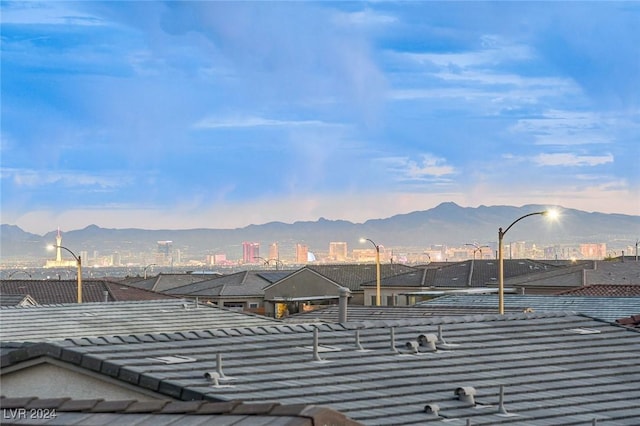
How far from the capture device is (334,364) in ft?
60.9

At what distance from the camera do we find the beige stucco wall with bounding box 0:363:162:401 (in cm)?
1656

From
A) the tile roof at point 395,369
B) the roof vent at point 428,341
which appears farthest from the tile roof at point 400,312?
the roof vent at point 428,341

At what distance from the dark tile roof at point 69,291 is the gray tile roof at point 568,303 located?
72.6 ft

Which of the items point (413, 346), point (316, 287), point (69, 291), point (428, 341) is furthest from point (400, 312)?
point (316, 287)

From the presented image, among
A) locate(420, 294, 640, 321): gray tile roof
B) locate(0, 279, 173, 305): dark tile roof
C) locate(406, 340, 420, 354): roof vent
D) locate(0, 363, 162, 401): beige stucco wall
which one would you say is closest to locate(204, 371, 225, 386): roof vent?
locate(0, 363, 162, 401): beige stucco wall

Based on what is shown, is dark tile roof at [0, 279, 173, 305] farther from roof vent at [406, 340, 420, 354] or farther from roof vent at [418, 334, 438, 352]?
roof vent at [406, 340, 420, 354]

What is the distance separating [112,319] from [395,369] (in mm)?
16364

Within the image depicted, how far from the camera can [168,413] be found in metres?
11.6

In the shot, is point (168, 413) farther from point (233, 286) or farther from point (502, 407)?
point (233, 286)

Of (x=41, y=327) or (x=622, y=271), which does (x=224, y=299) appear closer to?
(x=622, y=271)

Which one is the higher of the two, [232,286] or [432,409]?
[232,286]

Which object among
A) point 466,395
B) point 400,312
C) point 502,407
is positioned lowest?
point 502,407

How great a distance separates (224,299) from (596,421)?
78540mm

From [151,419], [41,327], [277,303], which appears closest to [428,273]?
[277,303]
